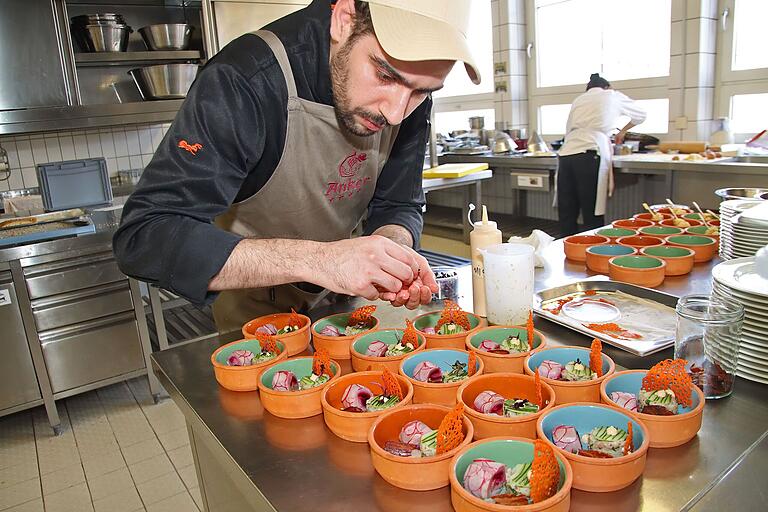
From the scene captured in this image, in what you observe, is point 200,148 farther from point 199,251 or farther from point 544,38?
point 544,38

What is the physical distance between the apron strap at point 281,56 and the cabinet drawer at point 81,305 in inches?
81.4

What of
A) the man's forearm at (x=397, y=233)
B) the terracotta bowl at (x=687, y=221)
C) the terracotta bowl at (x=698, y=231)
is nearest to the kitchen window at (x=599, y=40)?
the terracotta bowl at (x=687, y=221)

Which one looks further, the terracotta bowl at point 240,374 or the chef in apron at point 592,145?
the chef in apron at point 592,145

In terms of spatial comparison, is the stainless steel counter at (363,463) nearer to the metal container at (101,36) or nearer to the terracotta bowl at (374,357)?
the terracotta bowl at (374,357)

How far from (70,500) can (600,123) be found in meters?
4.10

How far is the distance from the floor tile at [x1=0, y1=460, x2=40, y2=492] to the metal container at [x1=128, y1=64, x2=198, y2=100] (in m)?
2.18

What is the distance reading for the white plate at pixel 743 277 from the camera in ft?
3.41

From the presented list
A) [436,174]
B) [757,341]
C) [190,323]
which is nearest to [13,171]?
[190,323]

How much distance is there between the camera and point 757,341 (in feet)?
3.43

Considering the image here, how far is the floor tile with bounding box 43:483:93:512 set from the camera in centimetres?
228

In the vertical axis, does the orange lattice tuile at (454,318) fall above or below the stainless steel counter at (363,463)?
above

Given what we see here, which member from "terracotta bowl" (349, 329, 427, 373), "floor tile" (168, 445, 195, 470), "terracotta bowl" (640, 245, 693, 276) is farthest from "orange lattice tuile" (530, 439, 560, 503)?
"floor tile" (168, 445, 195, 470)

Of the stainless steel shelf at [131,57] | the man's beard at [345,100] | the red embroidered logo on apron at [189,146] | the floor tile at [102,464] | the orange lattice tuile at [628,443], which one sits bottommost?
the floor tile at [102,464]

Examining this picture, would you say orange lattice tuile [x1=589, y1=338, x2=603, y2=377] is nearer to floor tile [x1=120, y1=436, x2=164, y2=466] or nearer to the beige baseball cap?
the beige baseball cap
